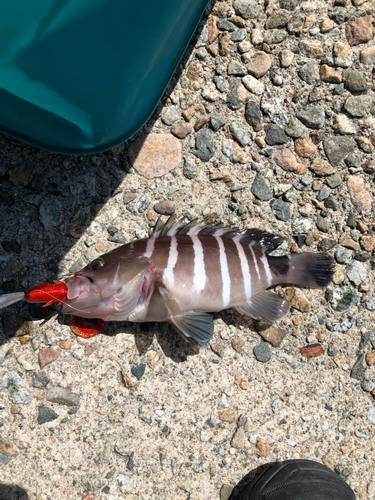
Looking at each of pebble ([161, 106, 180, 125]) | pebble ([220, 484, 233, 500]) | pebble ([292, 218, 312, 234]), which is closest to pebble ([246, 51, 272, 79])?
pebble ([161, 106, 180, 125])

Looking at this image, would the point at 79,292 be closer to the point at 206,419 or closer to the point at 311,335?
the point at 206,419

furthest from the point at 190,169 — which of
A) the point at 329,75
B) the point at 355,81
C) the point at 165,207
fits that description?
the point at 355,81

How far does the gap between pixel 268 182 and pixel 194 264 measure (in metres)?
0.76

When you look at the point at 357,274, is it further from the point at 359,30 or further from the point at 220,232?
the point at 359,30

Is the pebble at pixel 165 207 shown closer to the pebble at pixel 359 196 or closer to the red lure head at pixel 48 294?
the red lure head at pixel 48 294

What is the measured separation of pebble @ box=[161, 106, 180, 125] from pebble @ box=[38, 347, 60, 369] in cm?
146

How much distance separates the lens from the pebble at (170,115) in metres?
2.25

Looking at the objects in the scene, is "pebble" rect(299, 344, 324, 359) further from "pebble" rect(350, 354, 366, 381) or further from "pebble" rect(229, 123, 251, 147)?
"pebble" rect(229, 123, 251, 147)

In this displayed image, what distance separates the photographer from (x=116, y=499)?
2.04 m

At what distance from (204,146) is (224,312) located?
0.98 meters

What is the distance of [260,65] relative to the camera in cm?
228

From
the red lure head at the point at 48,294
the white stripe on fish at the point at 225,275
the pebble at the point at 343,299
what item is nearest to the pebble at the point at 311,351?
the pebble at the point at 343,299

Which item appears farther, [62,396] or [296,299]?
[296,299]

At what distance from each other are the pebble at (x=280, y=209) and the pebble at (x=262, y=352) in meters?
0.75
